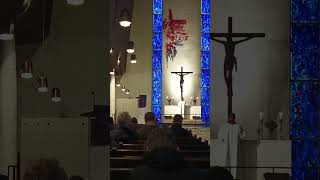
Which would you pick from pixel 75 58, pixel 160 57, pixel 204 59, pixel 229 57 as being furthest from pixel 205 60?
pixel 75 58

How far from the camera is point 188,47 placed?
27.5 m

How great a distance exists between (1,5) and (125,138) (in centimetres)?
448

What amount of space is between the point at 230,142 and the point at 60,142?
3.74 meters

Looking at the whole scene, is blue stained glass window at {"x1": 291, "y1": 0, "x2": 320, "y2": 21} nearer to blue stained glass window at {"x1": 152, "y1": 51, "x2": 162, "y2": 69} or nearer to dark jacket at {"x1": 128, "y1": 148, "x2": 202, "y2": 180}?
dark jacket at {"x1": 128, "y1": 148, "x2": 202, "y2": 180}

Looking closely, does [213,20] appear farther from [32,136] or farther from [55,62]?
[32,136]

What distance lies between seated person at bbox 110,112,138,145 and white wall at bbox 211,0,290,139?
5.40 ft

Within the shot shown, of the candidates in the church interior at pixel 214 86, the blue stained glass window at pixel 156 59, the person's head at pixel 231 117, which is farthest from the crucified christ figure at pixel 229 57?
the blue stained glass window at pixel 156 59

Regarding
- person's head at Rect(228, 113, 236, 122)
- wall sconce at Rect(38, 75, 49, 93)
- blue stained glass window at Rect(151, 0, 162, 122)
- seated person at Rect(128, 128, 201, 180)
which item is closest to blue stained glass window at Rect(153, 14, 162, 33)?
blue stained glass window at Rect(151, 0, 162, 122)

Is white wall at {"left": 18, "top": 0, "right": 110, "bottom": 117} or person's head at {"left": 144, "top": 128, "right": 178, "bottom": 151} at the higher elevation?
white wall at {"left": 18, "top": 0, "right": 110, "bottom": 117}

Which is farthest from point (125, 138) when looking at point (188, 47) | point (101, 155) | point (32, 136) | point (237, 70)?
point (188, 47)

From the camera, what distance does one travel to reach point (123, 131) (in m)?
11.3

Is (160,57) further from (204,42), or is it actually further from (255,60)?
(255,60)

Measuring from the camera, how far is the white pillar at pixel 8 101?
1099 centimetres

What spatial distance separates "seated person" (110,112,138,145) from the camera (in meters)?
10.9
